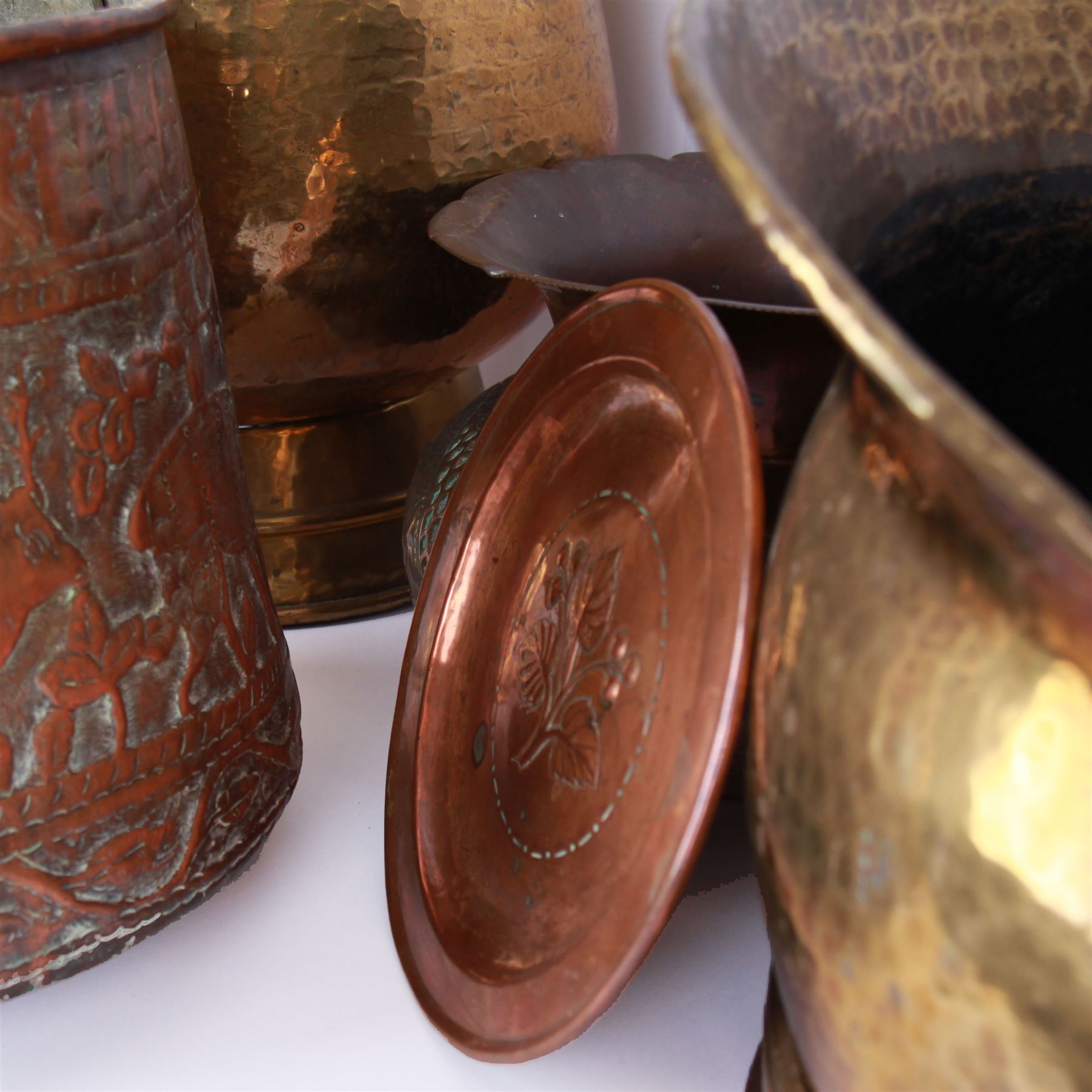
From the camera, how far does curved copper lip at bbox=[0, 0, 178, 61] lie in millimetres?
585

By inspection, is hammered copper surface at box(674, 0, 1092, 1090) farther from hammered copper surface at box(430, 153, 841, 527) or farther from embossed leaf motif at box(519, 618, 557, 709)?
embossed leaf motif at box(519, 618, 557, 709)

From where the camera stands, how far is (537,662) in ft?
2.50

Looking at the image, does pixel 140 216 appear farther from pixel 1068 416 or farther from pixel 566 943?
pixel 1068 416

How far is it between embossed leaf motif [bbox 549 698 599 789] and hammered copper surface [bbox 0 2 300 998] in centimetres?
21

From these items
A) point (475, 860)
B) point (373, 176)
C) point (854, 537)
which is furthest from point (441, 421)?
point (854, 537)

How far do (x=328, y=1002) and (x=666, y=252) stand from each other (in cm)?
61

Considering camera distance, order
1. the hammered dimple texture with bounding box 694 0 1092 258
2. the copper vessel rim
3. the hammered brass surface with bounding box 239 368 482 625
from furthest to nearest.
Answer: the hammered brass surface with bounding box 239 368 482 625 → the hammered dimple texture with bounding box 694 0 1092 258 → the copper vessel rim

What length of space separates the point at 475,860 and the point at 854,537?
0.36 m

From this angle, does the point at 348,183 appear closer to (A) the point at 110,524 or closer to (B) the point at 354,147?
(B) the point at 354,147

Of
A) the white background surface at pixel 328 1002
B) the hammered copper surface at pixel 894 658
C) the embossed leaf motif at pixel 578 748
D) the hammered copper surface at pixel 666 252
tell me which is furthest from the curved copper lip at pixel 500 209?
the white background surface at pixel 328 1002

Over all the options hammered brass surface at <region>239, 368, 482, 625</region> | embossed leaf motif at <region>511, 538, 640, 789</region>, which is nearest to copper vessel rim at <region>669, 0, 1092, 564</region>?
embossed leaf motif at <region>511, 538, 640, 789</region>

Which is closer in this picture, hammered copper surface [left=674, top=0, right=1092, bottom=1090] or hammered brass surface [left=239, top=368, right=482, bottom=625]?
hammered copper surface [left=674, top=0, right=1092, bottom=1090]

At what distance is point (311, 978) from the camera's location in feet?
2.62

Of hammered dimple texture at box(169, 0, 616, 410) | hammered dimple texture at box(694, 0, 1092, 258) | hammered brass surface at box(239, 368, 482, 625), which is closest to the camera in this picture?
hammered dimple texture at box(694, 0, 1092, 258)
